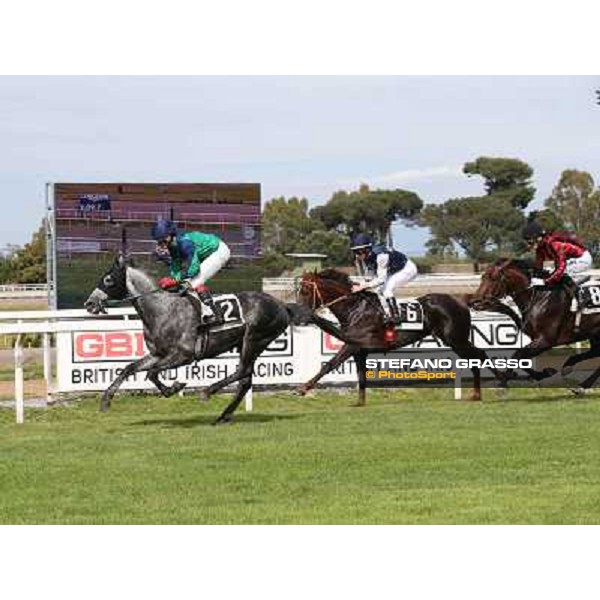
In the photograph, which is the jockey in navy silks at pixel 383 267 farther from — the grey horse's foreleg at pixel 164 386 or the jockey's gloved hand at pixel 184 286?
the grey horse's foreleg at pixel 164 386

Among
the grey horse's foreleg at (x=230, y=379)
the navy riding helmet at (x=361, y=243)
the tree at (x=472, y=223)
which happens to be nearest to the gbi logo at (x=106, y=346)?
the navy riding helmet at (x=361, y=243)

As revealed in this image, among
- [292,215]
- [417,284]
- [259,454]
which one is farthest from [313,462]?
[292,215]

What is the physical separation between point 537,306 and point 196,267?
4.59 meters

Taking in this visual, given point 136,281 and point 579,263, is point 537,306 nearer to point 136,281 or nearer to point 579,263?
point 579,263

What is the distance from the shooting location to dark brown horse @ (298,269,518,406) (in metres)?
16.7

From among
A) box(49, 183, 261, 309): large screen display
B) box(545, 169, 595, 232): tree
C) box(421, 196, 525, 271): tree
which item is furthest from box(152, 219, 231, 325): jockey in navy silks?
box(545, 169, 595, 232): tree

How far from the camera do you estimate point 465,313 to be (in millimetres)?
17484

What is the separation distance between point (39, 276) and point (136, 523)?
154 ft

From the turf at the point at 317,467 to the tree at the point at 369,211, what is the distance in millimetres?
39058

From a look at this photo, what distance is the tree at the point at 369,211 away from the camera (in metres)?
54.3

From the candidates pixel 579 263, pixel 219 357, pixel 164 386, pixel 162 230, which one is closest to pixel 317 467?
pixel 164 386

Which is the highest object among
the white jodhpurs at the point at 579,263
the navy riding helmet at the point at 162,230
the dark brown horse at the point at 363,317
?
the navy riding helmet at the point at 162,230

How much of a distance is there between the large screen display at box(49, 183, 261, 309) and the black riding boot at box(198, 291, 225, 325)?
6.11 meters

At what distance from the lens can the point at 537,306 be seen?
53.8 feet
